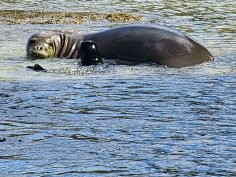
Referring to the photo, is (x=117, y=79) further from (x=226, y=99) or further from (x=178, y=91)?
(x=226, y=99)

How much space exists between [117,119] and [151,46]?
208 inches

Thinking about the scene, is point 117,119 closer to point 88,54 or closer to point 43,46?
point 88,54

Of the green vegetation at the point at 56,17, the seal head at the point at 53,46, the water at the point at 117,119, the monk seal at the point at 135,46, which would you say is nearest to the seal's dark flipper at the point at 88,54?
the water at the point at 117,119

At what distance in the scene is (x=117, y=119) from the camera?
9891 millimetres

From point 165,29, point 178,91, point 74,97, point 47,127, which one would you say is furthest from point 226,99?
point 165,29

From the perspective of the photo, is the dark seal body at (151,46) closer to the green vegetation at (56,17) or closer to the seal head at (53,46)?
the seal head at (53,46)

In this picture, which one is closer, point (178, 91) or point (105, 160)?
point (105, 160)

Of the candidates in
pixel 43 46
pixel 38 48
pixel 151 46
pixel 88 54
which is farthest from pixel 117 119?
pixel 43 46

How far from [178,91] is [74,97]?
4.63 feet

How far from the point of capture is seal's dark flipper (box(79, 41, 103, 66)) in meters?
14.9

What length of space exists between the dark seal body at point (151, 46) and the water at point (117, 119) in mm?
325

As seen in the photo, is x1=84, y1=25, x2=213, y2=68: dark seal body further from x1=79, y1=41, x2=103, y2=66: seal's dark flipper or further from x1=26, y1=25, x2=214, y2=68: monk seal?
x1=79, y1=41, x2=103, y2=66: seal's dark flipper

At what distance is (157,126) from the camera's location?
31.1 feet

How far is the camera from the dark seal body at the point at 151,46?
48.0 ft
